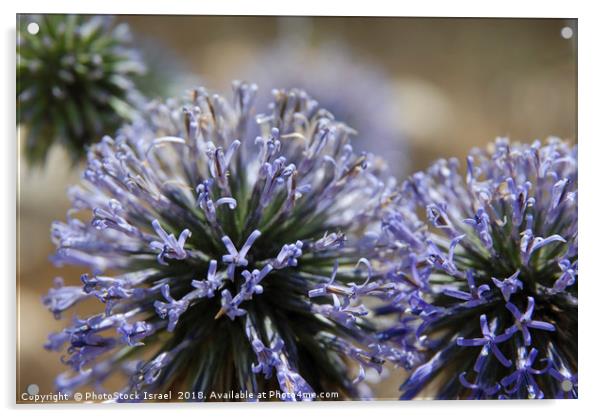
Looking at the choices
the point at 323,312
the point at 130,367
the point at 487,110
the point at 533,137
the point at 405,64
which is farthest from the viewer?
the point at 405,64

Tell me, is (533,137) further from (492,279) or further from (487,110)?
(492,279)

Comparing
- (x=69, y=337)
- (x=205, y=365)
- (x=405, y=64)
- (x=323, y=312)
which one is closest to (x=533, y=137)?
(x=405, y=64)

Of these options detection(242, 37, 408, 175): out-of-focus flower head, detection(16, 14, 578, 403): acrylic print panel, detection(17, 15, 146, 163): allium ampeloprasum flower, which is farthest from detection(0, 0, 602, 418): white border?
detection(242, 37, 408, 175): out-of-focus flower head

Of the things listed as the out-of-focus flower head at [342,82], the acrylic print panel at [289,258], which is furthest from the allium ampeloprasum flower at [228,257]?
the out-of-focus flower head at [342,82]

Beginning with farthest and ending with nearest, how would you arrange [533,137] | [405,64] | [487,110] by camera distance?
[405,64]
[487,110]
[533,137]

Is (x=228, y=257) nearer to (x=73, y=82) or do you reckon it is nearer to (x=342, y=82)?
(x=73, y=82)

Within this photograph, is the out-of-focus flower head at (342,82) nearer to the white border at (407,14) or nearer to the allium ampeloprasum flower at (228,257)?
the white border at (407,14)

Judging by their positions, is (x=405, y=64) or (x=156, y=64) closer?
(x=156, y=64)
